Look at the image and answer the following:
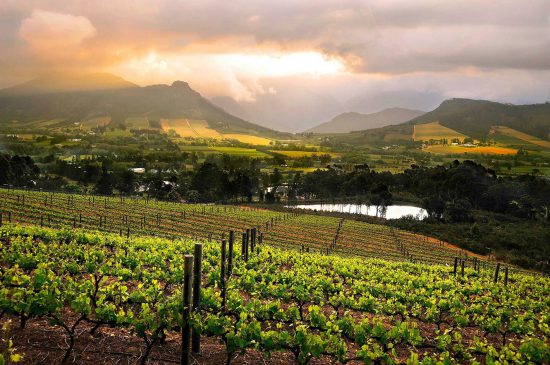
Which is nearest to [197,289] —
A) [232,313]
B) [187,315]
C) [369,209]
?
[187,315]

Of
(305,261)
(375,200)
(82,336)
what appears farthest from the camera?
(375,200)

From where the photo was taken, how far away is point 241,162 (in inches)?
5802

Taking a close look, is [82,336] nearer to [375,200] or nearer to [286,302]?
[286,302]

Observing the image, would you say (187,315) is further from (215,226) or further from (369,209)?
(369,209)

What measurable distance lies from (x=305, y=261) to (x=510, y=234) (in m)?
65.3

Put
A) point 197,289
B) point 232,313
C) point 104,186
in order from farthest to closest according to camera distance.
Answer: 1. point 104,186
2. point 232,313
3. point 197,289

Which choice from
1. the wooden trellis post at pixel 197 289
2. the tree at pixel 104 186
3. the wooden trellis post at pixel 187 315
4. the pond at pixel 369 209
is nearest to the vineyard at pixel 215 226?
the wooden trellis post at pixel 197 289

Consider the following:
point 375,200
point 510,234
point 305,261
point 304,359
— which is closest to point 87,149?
point 375,200

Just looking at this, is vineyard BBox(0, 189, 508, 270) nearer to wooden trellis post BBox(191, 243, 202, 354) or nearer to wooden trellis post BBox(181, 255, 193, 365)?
wooden trellis post BBox(191, 243, 202, 354)

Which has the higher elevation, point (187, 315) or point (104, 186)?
point (187, 315)

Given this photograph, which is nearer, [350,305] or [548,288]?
[350,305]

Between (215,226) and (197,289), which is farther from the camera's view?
(215,226)

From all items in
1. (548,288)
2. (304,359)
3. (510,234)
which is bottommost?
(510,234)

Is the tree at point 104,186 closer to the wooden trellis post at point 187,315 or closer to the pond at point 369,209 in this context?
the pond at point 369,209
